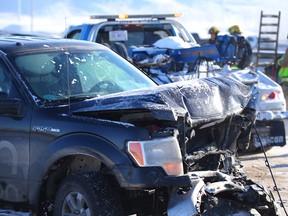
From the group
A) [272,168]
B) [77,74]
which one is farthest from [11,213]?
[272,168]

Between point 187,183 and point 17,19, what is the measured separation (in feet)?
112

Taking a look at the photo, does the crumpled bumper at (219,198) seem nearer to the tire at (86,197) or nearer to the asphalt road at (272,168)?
the tire at (86,197)

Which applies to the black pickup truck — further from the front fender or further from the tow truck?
the tow truck

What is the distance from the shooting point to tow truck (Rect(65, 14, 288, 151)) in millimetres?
9070

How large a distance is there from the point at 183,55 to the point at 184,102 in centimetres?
565

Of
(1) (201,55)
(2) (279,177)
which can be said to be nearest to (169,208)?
(2) (279,177)

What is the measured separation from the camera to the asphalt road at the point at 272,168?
7532 millimetres

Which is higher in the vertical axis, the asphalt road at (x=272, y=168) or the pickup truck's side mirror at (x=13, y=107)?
the pickup truck's side mirror at (x=13, y=107)

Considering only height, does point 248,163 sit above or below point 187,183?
below

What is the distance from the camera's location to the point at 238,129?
5883 millimetres

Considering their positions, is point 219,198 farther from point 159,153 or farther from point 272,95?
point 272,95

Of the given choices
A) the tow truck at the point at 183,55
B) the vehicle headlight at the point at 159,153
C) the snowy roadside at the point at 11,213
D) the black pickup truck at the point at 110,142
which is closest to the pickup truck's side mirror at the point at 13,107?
the black pickup truck at the point at 110,142

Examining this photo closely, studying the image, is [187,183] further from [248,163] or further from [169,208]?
→ [248,163]

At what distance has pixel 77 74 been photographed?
227 inches
